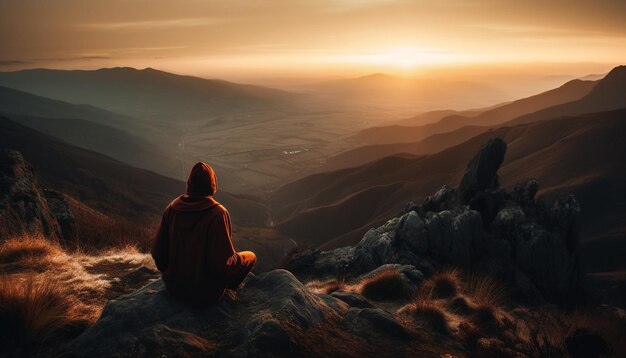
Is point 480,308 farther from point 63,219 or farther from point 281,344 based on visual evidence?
point 63,219

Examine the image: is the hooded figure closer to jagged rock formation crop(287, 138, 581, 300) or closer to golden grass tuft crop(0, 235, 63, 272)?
golden grass tuft crop(0, 235, 63, 272)

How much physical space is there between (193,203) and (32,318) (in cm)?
347

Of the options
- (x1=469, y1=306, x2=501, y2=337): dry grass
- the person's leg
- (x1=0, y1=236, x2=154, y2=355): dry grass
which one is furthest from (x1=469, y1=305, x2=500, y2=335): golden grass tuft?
(x1=0, y1=236, x2=154, y2=355): dry grass

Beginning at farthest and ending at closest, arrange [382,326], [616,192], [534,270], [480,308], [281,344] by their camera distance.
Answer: [616,192] → [534,270] → [480,308] → [382,326] → [281,344]

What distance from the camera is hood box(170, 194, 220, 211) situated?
25.9 ft

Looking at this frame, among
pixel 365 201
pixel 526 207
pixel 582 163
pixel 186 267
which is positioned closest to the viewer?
pixel 186 267

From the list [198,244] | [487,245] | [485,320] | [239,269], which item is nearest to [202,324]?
[239,269]

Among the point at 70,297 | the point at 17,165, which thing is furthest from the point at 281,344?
the point at 17,165

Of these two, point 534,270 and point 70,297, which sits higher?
point 70,297

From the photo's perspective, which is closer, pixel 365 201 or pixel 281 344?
pixel 281 344

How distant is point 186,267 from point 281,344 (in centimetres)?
263

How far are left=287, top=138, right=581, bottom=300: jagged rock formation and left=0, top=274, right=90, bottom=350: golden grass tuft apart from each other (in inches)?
661

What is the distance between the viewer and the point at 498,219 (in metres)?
31.9

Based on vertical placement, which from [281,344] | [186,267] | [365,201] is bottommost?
[365,201]
